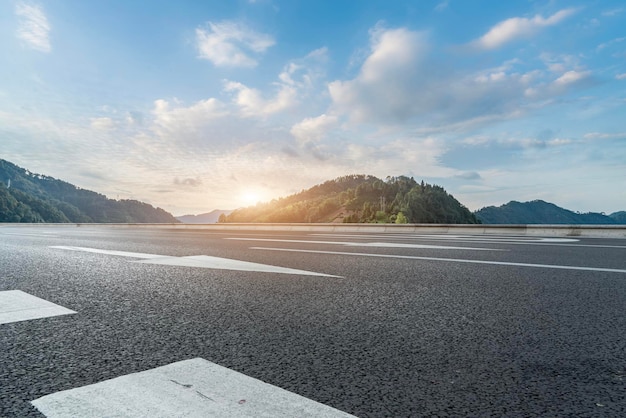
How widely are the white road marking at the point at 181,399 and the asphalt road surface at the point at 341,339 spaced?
0.01 metres

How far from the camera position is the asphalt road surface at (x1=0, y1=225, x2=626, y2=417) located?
1380 millimetres

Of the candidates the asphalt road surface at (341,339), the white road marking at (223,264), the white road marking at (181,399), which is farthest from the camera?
the white road marking at (223,264)

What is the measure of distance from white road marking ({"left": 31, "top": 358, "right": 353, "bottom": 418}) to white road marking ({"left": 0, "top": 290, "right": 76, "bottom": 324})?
1.38 m

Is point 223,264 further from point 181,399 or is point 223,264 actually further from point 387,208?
point 387,208

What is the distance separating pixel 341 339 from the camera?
6.66 feet

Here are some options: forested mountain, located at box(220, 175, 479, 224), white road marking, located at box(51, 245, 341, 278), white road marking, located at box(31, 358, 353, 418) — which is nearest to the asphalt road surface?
white road marking, located at box(31, 358, 353, 418)

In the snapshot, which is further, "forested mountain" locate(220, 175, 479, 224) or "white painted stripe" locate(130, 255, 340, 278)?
"forested mountain" locate(220, 175, 479, 224)

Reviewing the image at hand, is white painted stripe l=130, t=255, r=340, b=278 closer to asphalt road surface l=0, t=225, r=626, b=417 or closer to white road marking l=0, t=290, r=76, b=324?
asphalt road surface l=0, t=225, r=626, b=417

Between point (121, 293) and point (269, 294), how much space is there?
1188mm

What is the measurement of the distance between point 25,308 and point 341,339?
7.02 ft

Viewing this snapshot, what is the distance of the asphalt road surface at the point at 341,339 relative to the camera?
1.38 m

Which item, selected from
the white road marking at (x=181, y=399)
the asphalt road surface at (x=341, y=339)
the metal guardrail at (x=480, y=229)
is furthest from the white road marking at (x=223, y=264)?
the metal guardrail at (x=480, y=229)

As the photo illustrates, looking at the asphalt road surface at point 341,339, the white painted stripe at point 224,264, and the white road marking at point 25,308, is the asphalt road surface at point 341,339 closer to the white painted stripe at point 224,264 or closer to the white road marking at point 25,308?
the white road marking at point 25,308

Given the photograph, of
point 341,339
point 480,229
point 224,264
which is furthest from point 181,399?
point 480,229
